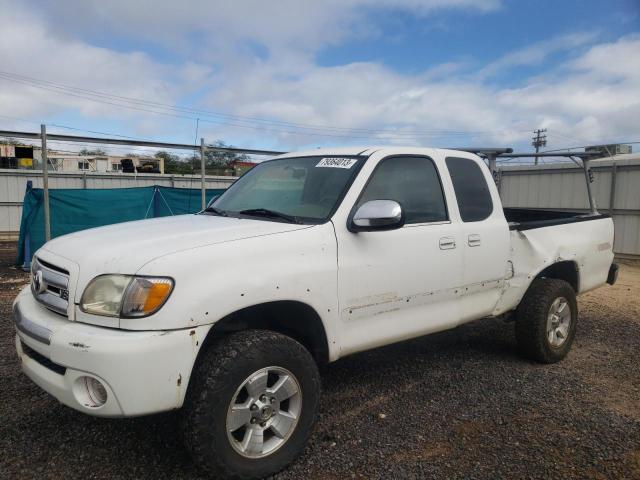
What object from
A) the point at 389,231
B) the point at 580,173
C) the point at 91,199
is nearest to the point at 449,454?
the point at 389,231

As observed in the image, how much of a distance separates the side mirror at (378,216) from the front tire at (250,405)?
2.74ft

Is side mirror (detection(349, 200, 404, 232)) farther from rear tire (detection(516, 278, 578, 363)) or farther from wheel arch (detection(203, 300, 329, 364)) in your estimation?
rear tire (detection(516, 278, 578, 363))

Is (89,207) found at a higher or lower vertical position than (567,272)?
higher

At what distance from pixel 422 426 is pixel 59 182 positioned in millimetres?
15489

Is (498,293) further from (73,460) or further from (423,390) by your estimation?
(73,460)

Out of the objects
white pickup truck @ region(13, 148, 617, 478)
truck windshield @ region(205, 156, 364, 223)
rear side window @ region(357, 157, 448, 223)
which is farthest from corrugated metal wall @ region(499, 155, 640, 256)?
truck windshield @ region(205, 156, 364, 223)

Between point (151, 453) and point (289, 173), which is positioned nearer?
point (151, 453)

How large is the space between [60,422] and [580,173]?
42.6ft

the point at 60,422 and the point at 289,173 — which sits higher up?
the point at 289,173

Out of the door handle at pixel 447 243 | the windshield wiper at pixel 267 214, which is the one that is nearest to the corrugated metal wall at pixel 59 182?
the windshield wiper at pixel 267 214

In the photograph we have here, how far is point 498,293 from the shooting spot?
4.35m

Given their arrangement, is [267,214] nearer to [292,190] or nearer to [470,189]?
[292,190]

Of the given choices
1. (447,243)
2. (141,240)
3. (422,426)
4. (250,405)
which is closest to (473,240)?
(447,243)

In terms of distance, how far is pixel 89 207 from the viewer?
1014 cm
